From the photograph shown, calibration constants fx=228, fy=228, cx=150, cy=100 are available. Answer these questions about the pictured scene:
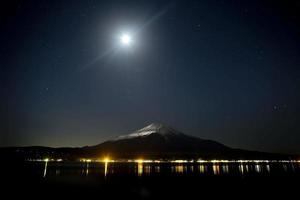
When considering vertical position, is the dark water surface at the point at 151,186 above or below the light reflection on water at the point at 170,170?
above

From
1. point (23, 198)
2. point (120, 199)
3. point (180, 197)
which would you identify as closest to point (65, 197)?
point (23, 198)

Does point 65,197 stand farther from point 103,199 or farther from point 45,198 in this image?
point 103,199

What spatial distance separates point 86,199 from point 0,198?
8698 millimetres

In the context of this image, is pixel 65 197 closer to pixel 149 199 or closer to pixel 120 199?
pixel 120 199

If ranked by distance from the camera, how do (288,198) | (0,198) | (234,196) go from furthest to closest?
(234,196) → (288,198) → (0,198)

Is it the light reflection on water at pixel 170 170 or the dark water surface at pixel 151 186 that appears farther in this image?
the light reflection on water at pixel 170 170

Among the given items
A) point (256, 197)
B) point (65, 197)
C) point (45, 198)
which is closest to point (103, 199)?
point (65, 197)

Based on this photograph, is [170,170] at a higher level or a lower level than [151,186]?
lower

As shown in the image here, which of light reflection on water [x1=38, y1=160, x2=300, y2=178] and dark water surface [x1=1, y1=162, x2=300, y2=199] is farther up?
dark water surface [x1=1, y1=162, x2=300, y2=199]

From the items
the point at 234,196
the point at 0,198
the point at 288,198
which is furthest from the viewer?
the point at 234,196

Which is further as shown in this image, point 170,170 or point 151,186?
point 170,170

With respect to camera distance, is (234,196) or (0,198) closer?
(0,198)

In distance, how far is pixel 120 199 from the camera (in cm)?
2534

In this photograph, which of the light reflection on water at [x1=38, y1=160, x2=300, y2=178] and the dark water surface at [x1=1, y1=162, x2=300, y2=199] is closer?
the dark water surface at [x1=1, y1=162, x2=300, y2=199]
